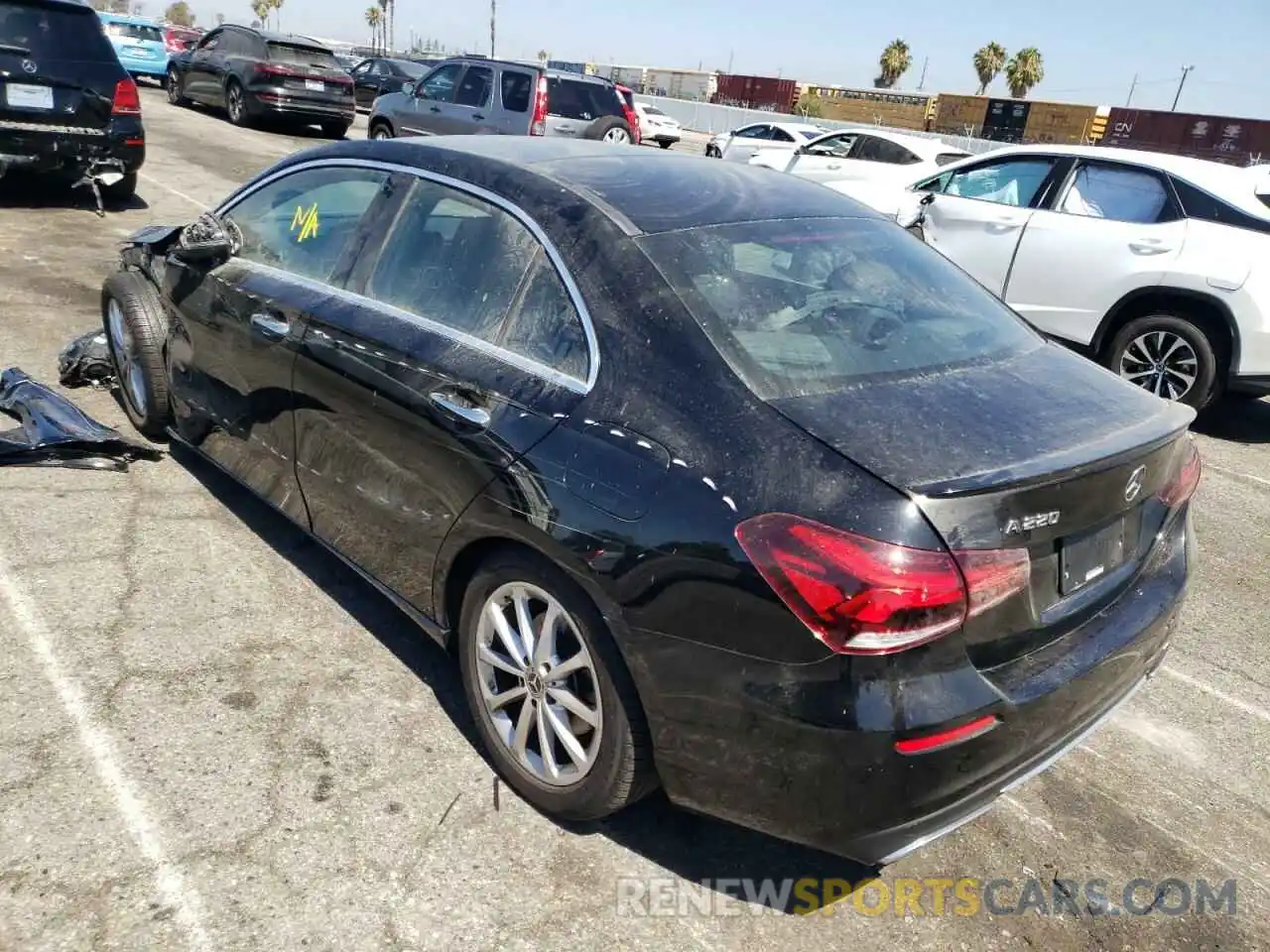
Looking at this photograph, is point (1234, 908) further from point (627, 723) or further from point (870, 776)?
point (627, 723)

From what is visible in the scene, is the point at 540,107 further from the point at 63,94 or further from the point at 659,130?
the point at 659,130

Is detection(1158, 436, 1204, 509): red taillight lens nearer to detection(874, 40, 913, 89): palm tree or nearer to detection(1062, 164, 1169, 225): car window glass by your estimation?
detection(1062, 164, 1169, 225): car window glass

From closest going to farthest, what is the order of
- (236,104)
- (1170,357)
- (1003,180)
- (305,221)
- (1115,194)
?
(305,221)
(1170,357)
(1115,194)
(1003,180)
(236,104)

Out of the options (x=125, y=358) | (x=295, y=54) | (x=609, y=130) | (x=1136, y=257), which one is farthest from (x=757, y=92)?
(x=125, y=358)

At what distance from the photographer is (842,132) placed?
13.2 meters

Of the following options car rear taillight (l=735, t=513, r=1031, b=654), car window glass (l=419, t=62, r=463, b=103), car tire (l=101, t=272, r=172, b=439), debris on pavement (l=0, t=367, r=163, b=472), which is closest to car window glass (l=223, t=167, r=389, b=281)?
car tire (l=101, t=272, r=172, b=439)

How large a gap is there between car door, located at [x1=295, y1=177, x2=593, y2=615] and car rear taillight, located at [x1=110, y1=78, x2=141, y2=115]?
741cm

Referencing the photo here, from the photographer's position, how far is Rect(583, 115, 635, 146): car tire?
14469mm

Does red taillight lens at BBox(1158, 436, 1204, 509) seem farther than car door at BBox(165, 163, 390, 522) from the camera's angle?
No

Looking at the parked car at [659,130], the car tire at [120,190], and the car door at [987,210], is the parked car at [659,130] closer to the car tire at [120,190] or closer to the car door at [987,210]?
the car tire at [120,190]

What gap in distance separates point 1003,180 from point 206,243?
604 centimetres

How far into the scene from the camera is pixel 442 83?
48.1 ft

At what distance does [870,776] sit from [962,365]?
3.91ft

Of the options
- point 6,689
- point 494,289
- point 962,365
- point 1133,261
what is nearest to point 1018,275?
point 1133,261
